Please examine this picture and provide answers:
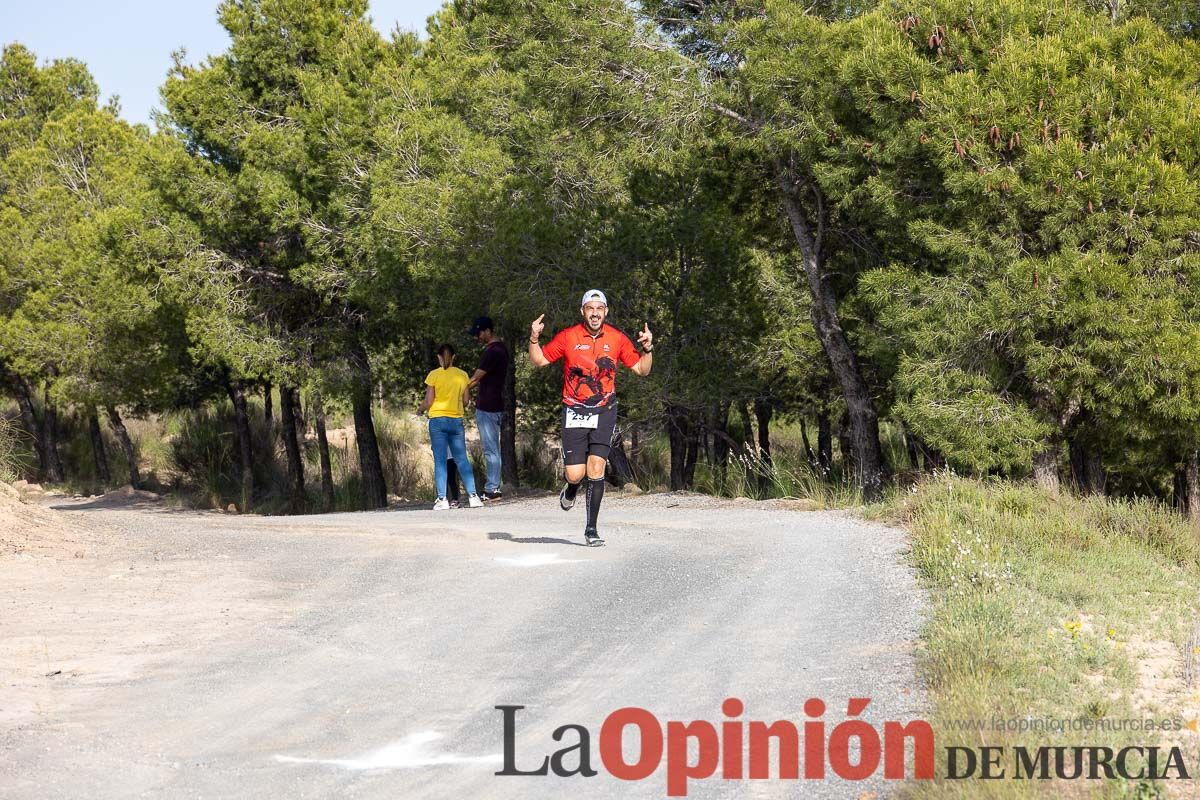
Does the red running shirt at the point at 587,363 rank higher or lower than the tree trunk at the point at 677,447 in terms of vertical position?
higher

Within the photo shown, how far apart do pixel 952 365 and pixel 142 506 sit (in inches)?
735

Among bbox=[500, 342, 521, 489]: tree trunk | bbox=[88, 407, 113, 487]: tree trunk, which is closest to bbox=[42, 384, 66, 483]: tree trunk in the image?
bbox=[88, 407, 113, 487]: tree trunk

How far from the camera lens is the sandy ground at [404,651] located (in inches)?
226

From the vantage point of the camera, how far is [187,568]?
34.6 feet

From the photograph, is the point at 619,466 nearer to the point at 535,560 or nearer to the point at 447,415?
the point at 447,415

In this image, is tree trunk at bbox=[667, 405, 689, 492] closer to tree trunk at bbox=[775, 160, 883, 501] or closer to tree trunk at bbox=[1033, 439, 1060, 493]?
tree trunk at bbox=[775, 160, 883, 501]

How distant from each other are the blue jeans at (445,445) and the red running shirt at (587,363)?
5.08 meters

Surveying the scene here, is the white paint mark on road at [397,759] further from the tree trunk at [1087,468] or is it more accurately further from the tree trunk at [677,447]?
the tree trunk at [677,447]

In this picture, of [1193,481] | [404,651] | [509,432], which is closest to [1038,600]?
[404,651]

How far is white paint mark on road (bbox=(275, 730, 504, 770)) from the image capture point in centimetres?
576

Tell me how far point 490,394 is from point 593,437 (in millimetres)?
5233

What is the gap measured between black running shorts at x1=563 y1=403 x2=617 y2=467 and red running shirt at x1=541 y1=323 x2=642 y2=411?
0.33ft

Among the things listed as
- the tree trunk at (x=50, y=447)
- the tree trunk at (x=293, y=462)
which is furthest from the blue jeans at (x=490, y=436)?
the tree trunk at (x=50, y=447)

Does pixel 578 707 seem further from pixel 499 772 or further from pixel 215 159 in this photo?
pixel 215 159
